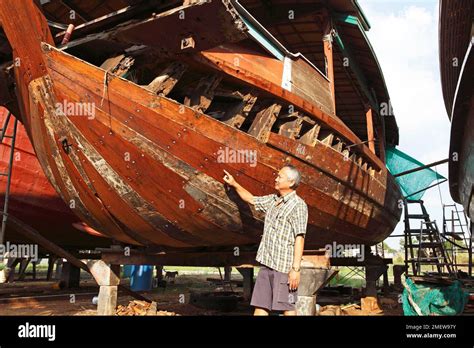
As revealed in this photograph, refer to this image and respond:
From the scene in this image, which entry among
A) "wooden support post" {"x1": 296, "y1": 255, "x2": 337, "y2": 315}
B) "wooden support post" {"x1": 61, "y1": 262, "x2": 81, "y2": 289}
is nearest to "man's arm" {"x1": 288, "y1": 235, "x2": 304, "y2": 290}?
"wooden support post" {"x1": 296, "y1": 255, "x2": 337, "y2": 315}

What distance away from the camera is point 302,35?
22.7 ft

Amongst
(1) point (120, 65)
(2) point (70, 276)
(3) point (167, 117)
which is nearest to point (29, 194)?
(2) point (70, 276)

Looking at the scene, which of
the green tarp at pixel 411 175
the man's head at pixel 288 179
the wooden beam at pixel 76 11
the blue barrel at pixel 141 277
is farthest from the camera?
the green tarp at pixel 411 175

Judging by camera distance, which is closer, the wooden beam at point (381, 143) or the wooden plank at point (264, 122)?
the wooden plank at point (264, 122)

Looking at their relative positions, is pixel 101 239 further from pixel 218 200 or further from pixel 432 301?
pixel 432 301

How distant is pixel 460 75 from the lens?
14.8 feet

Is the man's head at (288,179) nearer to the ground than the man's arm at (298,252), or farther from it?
farther from it

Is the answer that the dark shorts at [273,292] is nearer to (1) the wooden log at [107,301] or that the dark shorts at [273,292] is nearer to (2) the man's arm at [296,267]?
(2) the man's arm at [296,267]

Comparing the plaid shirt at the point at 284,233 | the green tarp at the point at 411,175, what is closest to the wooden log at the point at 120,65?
the plaid shirt at the point at 284,233

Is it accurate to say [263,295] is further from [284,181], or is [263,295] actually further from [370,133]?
[370,133]

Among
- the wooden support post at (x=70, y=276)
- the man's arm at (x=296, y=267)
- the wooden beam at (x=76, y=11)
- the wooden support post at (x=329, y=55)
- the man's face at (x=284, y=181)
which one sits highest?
the wooden beam at (x=76, y=11)

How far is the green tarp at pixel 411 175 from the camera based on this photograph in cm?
1098

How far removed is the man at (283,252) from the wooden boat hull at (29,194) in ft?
18.8
